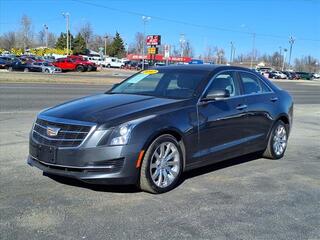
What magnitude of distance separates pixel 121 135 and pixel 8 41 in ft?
520

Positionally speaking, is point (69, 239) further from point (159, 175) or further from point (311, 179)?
point (311, 179)

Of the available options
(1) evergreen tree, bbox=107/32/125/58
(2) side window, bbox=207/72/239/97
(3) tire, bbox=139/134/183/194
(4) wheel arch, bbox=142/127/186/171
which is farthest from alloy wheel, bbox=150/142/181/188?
(1) evergreen tree, bbox=107/32/125/58

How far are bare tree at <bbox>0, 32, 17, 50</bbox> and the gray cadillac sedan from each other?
496 feet

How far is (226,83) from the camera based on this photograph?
700cm

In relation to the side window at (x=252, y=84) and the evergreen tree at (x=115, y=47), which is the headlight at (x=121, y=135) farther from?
the evergreen tree at (x=115, y=47)

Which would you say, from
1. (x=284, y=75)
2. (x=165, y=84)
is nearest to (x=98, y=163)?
(x=165, y=84)

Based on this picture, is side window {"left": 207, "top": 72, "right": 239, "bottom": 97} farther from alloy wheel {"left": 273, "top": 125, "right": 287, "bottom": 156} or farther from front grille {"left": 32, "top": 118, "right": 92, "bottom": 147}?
front grille {"left": 32, "top": 118, "right": 92, "bottom": 147}

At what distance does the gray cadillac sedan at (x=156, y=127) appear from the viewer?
5277 millimetres

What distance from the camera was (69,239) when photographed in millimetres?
4160

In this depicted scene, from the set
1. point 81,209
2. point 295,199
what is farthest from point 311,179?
point 81,209

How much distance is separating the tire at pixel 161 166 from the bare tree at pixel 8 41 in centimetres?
15240

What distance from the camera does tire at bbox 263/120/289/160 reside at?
7.99m

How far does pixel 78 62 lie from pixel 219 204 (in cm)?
5541

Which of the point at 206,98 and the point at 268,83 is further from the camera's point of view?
the point at 268,83
